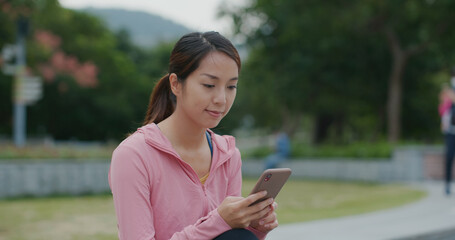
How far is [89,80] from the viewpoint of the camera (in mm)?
39531

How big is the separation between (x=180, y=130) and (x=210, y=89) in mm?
263

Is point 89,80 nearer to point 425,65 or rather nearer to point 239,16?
point 239,16

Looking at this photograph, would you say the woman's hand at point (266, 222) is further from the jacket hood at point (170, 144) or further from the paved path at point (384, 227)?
the paved path at point (384, 227)

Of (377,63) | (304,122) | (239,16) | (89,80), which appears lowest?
(304,122)

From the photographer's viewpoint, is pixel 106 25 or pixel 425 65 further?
pixel 106 25

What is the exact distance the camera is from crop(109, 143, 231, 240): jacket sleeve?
233 cm

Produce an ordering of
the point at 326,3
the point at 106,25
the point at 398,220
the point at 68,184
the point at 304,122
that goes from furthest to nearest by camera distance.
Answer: the point at 304,122 → the point at 106,25 → the point at 326,3 → the point at 68,184 → the point at 398,220

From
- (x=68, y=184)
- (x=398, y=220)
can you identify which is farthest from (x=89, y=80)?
(x=398, y=220)

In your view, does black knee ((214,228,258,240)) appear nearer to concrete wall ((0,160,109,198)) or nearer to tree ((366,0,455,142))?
concrete wall ((0,160,109,198))

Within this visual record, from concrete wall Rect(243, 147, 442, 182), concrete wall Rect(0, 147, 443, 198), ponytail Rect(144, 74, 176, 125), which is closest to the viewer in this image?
ponytail Rect(144, 74, 176, 125)

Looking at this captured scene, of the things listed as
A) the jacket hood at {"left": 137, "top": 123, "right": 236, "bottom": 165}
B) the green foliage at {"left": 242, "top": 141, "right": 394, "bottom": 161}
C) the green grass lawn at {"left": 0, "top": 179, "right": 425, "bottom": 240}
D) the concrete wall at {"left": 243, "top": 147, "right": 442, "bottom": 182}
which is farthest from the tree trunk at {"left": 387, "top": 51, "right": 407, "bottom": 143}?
the jacket hood at {"left": 137, "top": 123, "right": 236, "bottom": 165}

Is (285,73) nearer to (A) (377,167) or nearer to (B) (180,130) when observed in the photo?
Result: (A) (377,167)

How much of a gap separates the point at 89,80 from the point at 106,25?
52.0 ft

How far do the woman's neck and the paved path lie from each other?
11.5 ft
